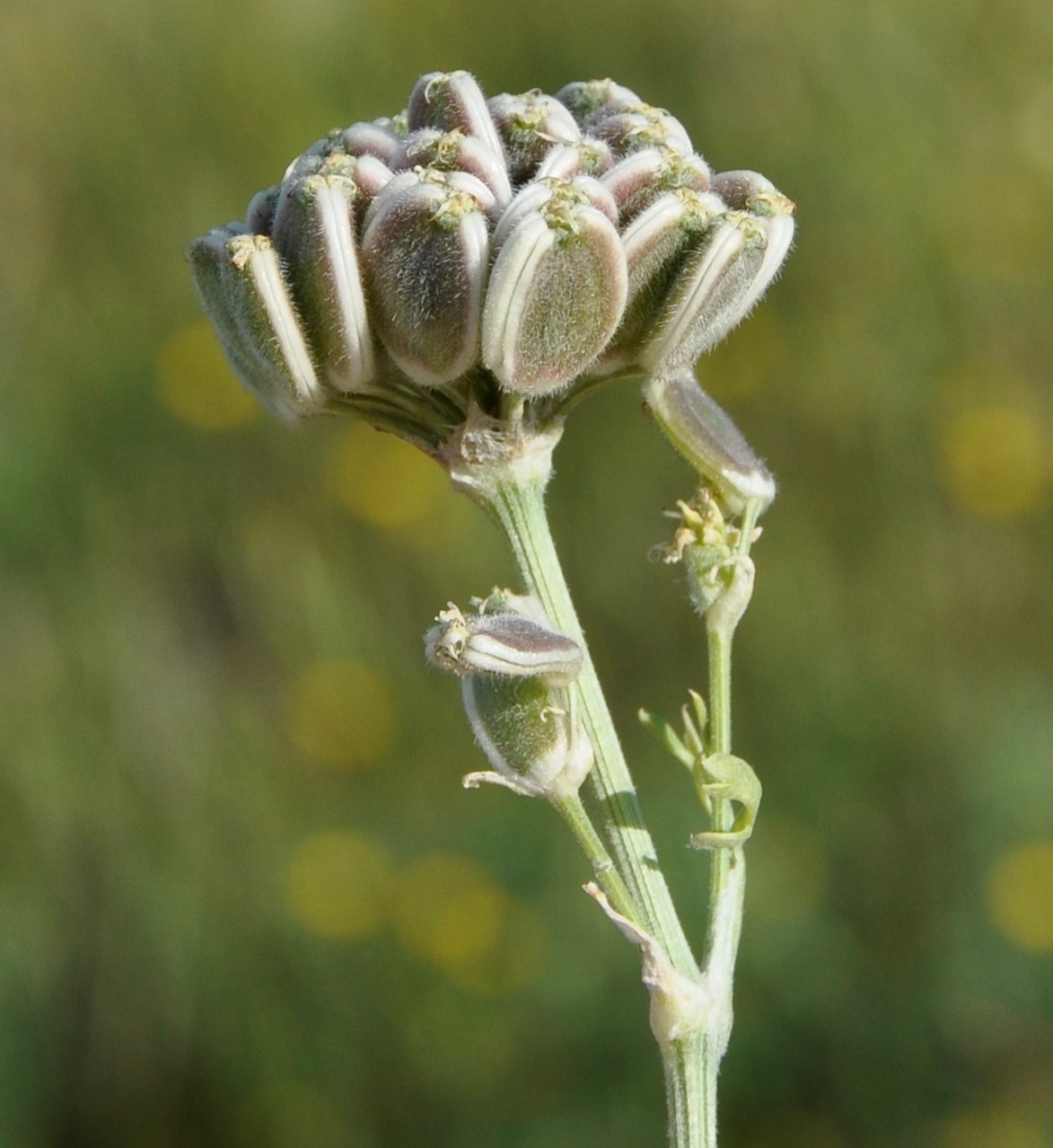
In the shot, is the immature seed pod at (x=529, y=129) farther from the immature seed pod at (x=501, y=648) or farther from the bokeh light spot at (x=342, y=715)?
the bokeh light spot at (x=342, y=715)

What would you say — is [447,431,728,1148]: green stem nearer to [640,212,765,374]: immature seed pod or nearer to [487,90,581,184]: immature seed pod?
[640,212,765,374]: immature seed pod

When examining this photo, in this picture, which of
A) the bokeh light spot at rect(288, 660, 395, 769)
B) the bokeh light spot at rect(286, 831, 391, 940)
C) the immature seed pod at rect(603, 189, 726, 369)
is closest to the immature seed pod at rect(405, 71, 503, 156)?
the immature seed pod at rect(603, 189, 726, 369)

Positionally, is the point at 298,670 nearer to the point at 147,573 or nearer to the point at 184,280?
the point at 147,573

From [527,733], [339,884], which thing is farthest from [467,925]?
[527,733]

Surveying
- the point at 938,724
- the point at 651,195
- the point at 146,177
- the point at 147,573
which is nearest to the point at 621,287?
the point at 651,195

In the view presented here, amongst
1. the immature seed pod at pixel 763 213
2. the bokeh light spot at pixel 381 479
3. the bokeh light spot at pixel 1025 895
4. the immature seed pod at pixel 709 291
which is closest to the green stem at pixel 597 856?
the immature seed pod at pixel 709 291

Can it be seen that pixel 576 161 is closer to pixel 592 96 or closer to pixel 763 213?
pixel 763 213
